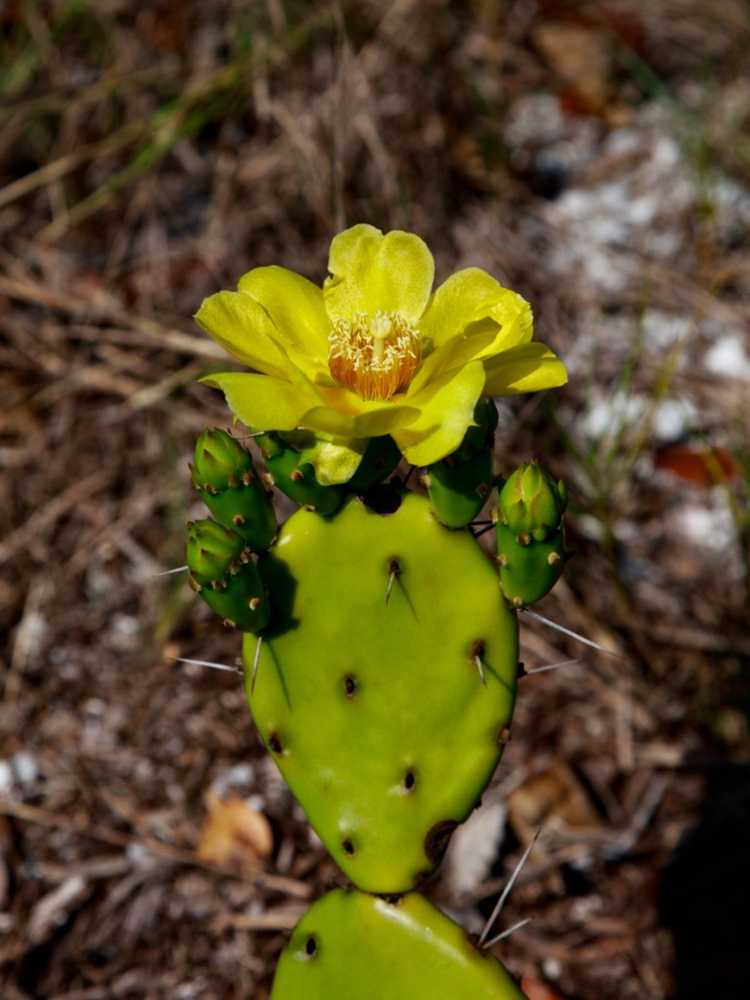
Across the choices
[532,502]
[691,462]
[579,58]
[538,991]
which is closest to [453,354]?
[532,502]

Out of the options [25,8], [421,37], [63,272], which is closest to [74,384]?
[63,272]

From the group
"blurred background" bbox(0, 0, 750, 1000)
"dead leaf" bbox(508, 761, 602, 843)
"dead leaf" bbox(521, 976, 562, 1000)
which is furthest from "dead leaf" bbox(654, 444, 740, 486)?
"dead leaf" bbox(521, 976, 562, 1000)

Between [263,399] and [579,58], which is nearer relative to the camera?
[263,399]

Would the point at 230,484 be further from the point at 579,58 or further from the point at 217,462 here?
the point at 579,58

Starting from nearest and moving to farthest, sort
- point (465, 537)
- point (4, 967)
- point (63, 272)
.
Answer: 1. point (465, 537)
2. point (4, 967)
3. point (63, 272)

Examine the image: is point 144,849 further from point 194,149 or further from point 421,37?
point 421,37

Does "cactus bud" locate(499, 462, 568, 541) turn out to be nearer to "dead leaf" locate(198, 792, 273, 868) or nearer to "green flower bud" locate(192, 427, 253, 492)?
"green flower bud" locate(192, 427, 253, 492)

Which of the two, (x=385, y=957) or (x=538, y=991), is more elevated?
(x=385, y=957)
